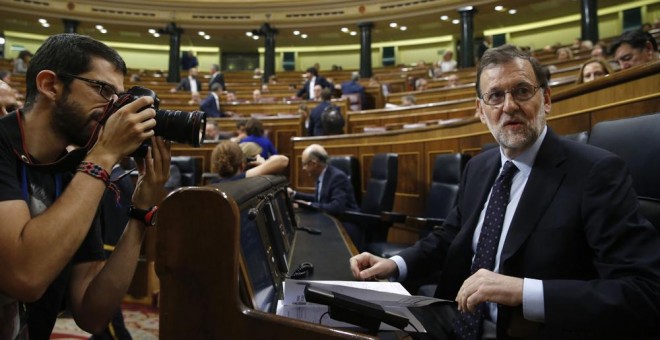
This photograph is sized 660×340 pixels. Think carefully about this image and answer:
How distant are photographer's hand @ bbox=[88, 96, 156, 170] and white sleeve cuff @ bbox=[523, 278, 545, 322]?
2.58 feet

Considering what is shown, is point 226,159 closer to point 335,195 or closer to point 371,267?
point 335,195

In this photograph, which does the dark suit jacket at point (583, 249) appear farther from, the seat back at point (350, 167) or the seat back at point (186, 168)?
→ the seat back at point (186, 168)

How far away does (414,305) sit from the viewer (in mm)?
922

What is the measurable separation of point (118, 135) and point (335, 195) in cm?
219

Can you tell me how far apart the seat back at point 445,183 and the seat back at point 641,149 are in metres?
1.46

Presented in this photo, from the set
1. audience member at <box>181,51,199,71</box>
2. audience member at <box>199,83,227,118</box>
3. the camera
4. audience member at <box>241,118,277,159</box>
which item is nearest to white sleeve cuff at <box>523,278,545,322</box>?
the camera

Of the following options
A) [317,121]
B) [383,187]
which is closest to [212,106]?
[317,121]

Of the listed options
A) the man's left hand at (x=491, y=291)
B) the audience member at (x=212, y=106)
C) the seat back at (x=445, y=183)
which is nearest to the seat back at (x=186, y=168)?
the seat back at (x=445, y=183)

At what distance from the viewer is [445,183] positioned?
2674 mm

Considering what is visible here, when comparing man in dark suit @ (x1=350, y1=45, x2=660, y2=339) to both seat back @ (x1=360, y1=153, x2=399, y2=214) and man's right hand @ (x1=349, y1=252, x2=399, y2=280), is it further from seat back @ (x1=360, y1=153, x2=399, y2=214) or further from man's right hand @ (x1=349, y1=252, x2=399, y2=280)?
seat back @ (x1=360, y1=153, x2=399, y2=214)

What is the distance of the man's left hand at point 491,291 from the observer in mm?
868

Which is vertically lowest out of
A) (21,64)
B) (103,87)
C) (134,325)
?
(134,325)

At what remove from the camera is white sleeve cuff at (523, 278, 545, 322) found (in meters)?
0.86

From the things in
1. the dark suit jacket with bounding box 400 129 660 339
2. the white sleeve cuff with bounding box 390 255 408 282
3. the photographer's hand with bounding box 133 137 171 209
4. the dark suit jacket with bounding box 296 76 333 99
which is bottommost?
the white sleeve cuff with bounding box 390 255 408 282
